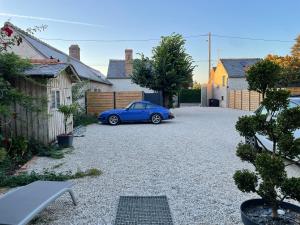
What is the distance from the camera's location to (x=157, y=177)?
6.23m

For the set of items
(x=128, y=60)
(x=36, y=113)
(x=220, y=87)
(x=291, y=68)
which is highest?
(x=128, y=60)

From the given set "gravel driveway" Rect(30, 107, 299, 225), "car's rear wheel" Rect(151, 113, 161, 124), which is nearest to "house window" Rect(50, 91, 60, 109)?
"gravel driveway" Rect(30, 107, 299, 225)

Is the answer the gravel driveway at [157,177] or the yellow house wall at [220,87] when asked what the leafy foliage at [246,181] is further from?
the yellow house wall at [220,87]

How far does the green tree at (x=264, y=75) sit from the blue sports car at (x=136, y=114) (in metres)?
13.0

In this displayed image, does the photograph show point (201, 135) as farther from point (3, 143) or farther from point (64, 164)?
point (3, 143)

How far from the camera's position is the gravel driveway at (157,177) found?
4.34 meters

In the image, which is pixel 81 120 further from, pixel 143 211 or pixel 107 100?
pixel 143 211

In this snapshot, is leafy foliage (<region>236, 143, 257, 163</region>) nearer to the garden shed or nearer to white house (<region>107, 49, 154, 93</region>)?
the garden shed

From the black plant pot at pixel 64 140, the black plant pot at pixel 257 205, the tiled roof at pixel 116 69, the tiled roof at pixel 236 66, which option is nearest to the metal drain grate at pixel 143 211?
the black plant pot at pixel 257 205

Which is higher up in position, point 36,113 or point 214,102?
point 36,113

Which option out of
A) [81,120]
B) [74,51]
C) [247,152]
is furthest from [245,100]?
[247,152]

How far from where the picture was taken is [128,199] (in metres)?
4.97

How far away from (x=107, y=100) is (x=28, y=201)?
54.5ft

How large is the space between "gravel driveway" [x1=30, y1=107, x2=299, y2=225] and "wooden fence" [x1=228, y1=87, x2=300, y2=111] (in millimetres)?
13927
